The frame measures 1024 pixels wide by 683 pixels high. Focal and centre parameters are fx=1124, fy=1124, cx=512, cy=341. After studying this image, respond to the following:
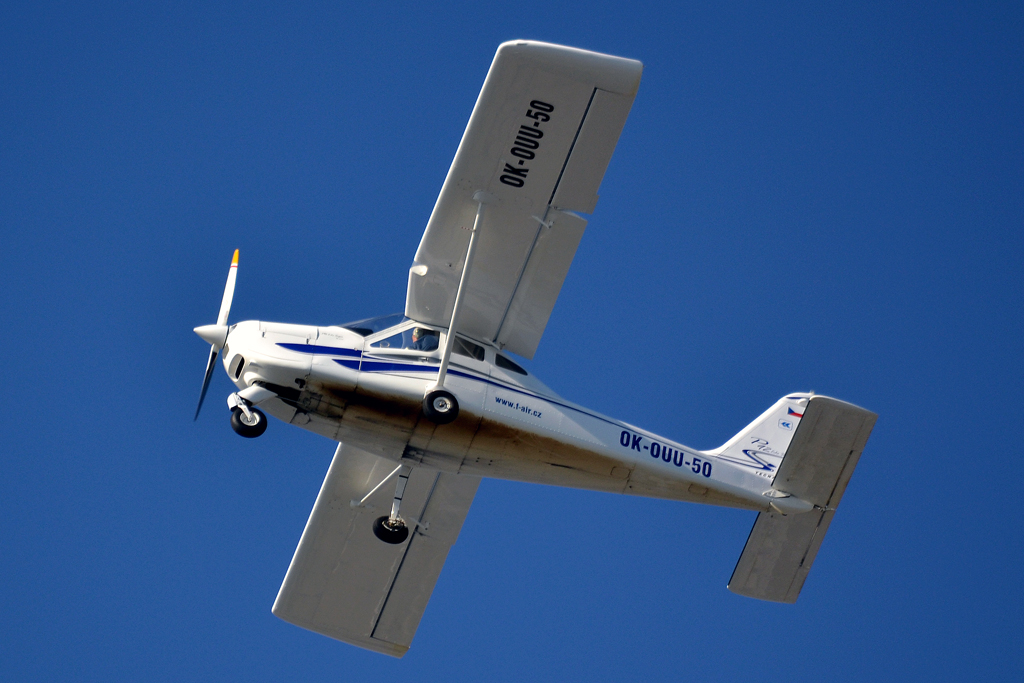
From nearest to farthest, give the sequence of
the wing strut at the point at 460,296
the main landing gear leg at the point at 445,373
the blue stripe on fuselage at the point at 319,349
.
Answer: the blue stripe on fuselage at the point at 319,349, the main landing gear leg at the point at 445,373, the wing strut at the point at 460,296

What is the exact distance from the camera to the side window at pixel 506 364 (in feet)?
41.6

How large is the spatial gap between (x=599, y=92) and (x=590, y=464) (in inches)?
159

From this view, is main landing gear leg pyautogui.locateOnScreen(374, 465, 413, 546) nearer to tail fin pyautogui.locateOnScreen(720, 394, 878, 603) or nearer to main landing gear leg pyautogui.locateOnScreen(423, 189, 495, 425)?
main landing gear leg pyautogui.locateOnScreen(423, 189, 495, 425)

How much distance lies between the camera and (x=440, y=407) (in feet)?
38.4

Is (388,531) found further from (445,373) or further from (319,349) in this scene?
(319,349)

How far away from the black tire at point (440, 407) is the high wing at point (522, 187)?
3.88ft

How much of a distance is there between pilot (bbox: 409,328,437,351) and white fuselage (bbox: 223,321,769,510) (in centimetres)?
13

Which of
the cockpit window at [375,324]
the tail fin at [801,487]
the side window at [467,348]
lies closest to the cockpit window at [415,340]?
the cockpit window at [375,324]

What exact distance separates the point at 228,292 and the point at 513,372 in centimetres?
338

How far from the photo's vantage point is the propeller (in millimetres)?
11875

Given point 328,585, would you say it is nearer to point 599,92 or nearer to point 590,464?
point 590,464

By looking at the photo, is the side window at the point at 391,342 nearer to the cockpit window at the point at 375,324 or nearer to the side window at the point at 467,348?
the cockpit window at the point at 375,324

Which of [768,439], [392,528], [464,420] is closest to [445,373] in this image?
[464,420]

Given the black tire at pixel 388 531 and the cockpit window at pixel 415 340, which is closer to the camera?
the cockpit window at pixel 415 340
